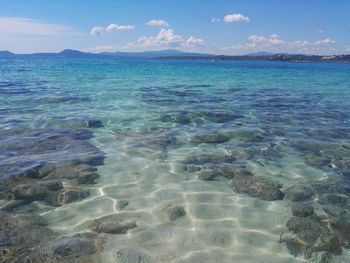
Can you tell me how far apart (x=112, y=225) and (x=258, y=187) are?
3137mm

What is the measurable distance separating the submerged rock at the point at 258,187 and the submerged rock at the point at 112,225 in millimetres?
2482

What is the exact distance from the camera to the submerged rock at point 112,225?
18.6 feet

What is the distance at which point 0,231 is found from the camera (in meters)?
5.50

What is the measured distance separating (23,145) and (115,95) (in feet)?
41.1

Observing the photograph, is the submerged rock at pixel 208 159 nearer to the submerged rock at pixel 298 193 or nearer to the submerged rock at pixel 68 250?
the submerged rock at pixel 298 193

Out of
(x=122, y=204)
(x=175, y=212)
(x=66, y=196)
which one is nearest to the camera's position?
(x=175, y=212)

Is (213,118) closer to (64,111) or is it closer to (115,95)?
(64,111)

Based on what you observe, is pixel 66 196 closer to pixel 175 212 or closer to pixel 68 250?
pixel 68 250

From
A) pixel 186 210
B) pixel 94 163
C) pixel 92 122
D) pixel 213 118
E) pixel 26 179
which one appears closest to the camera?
pixel 186 210

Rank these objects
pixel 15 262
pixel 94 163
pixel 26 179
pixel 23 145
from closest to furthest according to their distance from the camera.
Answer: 1. pixel 15 262
2. pixel 26 179
3. pixel 94 163
4. pixel 23 145

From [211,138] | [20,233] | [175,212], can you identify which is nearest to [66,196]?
[20,233]

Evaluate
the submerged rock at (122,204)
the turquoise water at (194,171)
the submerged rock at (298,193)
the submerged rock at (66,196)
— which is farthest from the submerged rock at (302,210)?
the submerged rock at (66,196)

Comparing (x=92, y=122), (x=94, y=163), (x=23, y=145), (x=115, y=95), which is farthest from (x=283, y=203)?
(x=115, y=95)

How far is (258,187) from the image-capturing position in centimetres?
745
